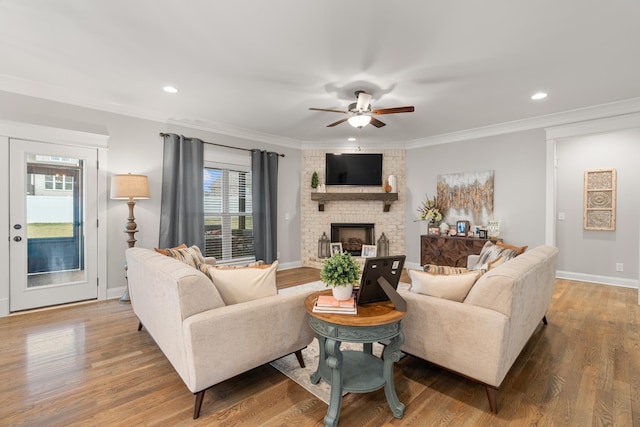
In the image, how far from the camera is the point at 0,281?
337 centimetres

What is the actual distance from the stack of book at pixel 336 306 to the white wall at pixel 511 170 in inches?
167

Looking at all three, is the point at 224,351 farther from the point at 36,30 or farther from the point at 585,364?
the point at 36,30

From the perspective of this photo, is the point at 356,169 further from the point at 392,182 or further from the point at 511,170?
the point at 511,170

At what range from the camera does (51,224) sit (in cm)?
366

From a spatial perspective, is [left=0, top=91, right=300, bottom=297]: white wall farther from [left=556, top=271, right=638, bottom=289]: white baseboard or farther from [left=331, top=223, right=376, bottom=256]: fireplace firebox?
[left=556, top=271, right=638, bottom=289]: white baseboard

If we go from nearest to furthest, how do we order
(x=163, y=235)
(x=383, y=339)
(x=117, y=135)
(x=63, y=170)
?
(x=383, y=339) < (x=63, y=170) < (x=117, y=135) < (x=163, y=235)

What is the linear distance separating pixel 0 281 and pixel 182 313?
324 centimetres

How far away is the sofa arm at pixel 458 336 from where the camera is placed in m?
1.74

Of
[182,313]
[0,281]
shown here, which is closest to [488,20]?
[182,313]

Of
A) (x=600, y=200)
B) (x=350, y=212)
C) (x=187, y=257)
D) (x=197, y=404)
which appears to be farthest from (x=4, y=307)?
(x=600, y=200)

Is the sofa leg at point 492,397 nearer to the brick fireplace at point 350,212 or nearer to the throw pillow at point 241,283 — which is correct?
the throw pillow at point 241,283

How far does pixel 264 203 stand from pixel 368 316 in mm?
4205

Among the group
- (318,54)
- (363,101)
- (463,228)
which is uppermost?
(318,54)

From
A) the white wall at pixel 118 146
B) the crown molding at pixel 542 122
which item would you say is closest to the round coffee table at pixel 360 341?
the white wall at pixel 118 146
